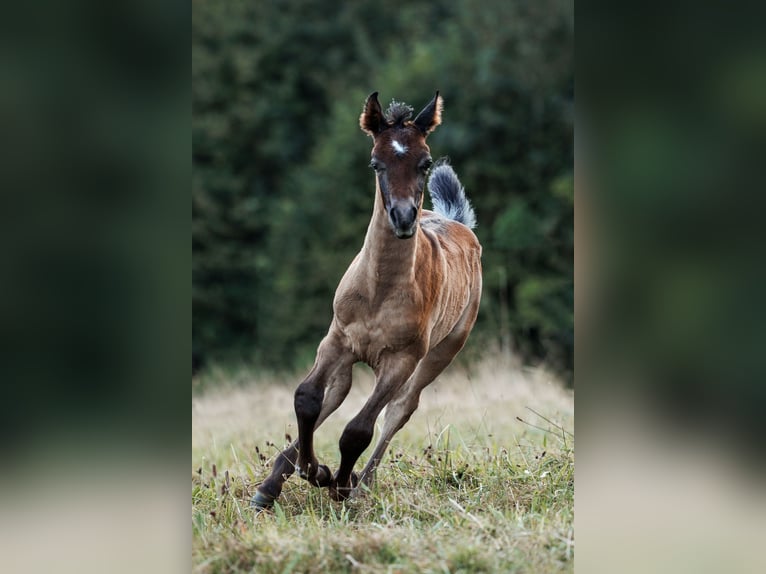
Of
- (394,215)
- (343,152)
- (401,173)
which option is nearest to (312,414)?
(394,215)

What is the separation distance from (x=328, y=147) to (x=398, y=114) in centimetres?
1412

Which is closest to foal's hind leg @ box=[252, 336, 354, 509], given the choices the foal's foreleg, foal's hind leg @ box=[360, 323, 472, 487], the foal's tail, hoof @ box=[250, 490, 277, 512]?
hoof @ box=[250, 490, 277, 512]

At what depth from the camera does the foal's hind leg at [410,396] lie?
5.60 meters

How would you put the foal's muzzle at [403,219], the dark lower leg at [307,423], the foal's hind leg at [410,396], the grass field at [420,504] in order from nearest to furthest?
the grass field at [420,504] → the foal's muzzle at [403,219] → the dark lower leg at [307,423] → the foal's hind leg at [410,396]

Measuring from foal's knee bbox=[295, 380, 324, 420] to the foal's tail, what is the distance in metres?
2.73

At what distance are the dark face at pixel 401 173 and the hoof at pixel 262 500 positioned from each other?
172 centimetres

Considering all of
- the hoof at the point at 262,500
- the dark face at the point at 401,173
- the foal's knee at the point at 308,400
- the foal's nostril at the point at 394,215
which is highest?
the dark face at the point at 401,173

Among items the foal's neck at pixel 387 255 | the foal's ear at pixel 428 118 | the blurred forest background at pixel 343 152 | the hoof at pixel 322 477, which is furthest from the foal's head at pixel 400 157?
the blurred forest background at pixel 343 152

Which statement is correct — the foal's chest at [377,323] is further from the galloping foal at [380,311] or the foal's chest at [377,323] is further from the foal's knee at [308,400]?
the foal's knee at [308,400]
